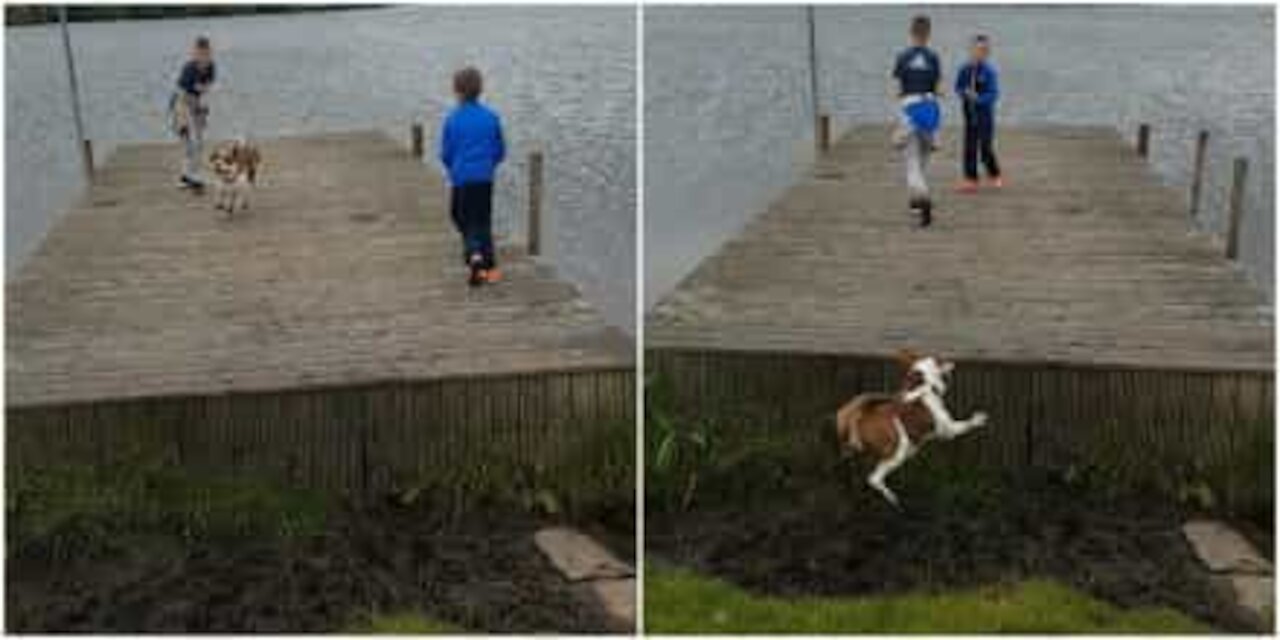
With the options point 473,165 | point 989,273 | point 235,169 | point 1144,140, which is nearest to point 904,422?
point 989,273

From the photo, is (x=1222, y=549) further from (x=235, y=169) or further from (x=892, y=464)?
(x=235, y=169)

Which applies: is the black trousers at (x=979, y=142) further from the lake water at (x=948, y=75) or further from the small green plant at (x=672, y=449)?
the small green plant at (x=672, y=449)

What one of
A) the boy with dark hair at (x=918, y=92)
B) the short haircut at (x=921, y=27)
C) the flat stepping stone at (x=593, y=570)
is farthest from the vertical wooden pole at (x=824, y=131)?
the flat stepping stone at (x=593, y=570)

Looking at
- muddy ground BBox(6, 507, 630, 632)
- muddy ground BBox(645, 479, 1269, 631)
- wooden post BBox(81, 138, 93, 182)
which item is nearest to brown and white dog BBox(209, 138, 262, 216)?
wooden post BBox(81, 138, 93, 182)

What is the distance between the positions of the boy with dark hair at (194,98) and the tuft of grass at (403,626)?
978 mm

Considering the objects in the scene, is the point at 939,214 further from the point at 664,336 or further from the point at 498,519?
the point at 498,519

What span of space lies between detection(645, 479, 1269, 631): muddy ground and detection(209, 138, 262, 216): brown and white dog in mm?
1041

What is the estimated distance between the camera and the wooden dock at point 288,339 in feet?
12.3

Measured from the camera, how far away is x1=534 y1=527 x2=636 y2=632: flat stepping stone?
3.75 metres

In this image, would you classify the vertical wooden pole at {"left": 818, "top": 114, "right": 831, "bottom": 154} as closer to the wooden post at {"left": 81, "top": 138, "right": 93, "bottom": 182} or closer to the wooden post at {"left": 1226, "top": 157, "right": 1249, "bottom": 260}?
the wooden post at {"left": 1226, "top": 157, "right": 1249, "bottom": 260}

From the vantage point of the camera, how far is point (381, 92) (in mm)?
3887

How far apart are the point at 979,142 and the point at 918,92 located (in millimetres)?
178

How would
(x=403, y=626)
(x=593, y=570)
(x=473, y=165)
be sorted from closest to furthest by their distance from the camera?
(x=403, y=626), (x=593, y=570), (x=473, y=165)

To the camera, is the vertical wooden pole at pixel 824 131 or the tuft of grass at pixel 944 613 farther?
the vertical wooden pole at pixel 824 131
